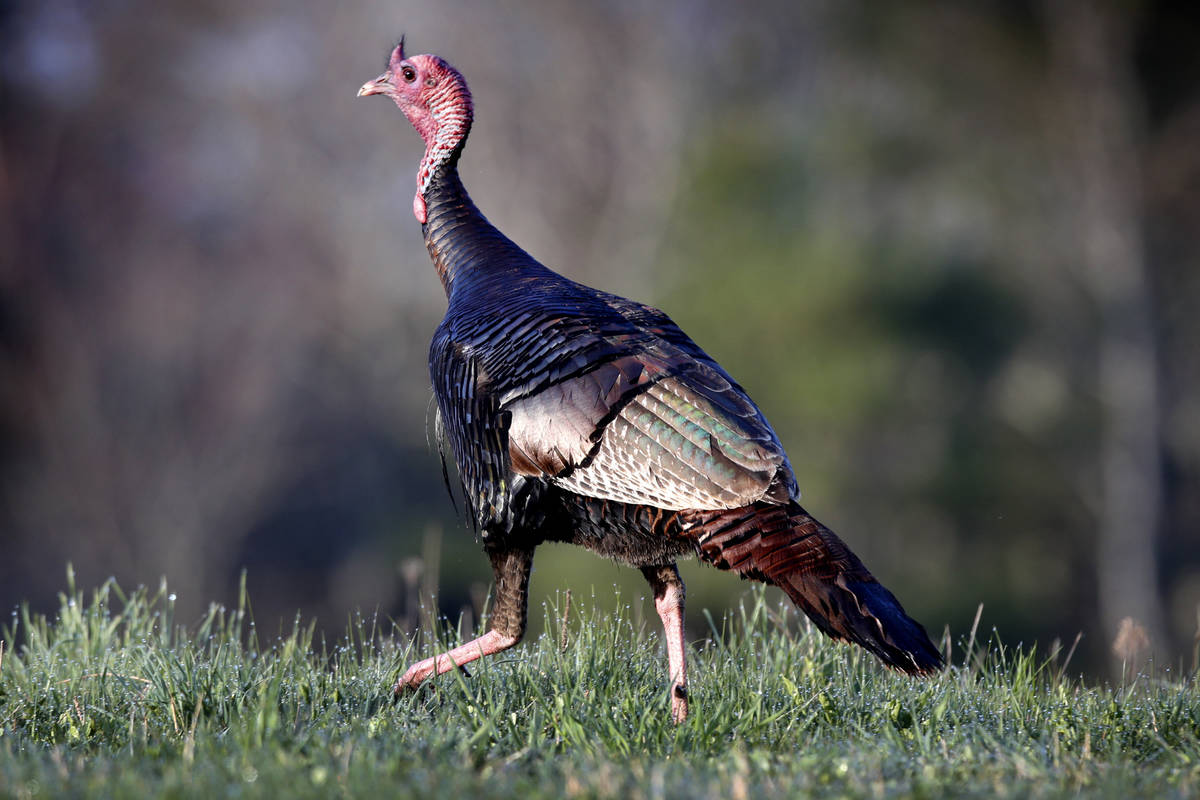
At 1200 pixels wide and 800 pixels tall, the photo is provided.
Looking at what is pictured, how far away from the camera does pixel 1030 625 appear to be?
14328 millimetres

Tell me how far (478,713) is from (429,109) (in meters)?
3.13

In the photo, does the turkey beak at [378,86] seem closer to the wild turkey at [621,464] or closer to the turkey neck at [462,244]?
the turkey neck at [462,244]

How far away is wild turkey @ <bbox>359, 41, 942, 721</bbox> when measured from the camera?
3.74 m

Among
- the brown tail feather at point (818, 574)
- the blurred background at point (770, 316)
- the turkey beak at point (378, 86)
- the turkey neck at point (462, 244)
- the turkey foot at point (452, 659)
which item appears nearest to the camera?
the brown tail feather at point (818, 574)

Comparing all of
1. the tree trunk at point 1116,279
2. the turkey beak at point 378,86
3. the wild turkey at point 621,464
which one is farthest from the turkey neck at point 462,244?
the tree trunk at point 1116,279

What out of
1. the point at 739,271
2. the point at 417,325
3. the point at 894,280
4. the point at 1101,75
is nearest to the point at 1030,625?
the point at 894,280

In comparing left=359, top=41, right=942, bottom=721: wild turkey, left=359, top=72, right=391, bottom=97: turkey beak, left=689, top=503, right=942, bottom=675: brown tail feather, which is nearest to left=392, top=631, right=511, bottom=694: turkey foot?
left=359, top=41, right=942, bottom=721: wild turkey

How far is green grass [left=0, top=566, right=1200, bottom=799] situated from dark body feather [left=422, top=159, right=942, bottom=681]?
0.30 meters

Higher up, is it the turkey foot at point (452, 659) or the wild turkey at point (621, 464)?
the wild turkey at point (621, 464)

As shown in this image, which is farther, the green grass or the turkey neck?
the turkey neck

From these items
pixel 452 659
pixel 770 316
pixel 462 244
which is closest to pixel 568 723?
pixel 452 659

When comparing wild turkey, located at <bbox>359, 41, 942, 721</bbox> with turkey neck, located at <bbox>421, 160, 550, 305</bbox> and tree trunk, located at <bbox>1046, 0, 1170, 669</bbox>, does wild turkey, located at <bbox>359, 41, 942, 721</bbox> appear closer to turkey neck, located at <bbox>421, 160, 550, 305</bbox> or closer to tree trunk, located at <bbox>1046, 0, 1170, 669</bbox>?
turkey neck, located at <bbox>421, 160, 550, 305</bbox>

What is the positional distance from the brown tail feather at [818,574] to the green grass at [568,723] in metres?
0.25

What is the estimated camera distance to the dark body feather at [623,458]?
3725 millimetres
